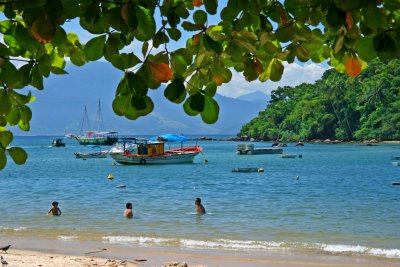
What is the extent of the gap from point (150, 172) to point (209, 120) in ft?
151

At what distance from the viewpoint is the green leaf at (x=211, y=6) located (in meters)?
2.18

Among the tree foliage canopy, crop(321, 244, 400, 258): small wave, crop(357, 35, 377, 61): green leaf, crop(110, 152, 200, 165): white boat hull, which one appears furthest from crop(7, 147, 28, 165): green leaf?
crop(110, 152, 200, 165): white boat hull

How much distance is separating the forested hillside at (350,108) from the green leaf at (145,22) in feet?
331

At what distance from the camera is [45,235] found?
16.8 metres

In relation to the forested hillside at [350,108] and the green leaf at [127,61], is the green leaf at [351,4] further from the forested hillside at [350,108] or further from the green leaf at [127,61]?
the forested hillside at [350,108]

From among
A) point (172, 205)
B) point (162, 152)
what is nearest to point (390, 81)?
point (162, 152)

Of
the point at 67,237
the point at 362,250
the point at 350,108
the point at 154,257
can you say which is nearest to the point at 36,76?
the point at 154,257

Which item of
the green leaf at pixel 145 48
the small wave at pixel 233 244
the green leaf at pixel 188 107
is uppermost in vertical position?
the green leaf at pixel 145 48

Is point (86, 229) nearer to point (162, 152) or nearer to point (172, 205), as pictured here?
point (172, 205)

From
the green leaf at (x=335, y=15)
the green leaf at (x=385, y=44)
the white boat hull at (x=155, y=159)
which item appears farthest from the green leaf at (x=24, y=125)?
the white boat hull at (x=155, y=159)

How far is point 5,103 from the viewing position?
223 cm

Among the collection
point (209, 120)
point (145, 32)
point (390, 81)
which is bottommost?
point (209, 120)

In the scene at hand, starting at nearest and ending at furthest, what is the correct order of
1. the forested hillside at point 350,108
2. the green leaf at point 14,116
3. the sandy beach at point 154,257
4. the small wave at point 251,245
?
the green leaf at point 14,116, the sandy beach at point 154,257, the small wave at point 251,245, the forested hillside at point 350,108

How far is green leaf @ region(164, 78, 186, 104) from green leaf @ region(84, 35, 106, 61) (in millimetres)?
328
